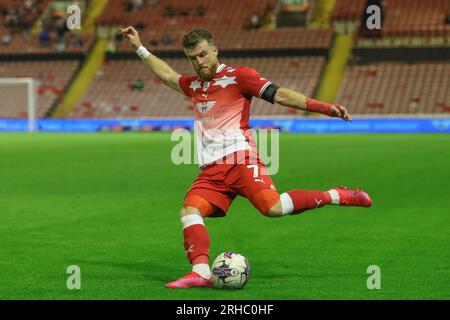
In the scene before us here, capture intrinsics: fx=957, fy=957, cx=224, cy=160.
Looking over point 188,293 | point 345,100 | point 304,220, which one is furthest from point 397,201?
point 345,100

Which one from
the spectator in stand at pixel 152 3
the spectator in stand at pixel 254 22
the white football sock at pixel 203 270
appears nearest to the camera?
the white football sock at pixel 203 270

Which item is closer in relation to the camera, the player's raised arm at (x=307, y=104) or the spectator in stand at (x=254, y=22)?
the player's raised arm at (x=307, y=104)

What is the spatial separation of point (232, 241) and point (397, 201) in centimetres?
458

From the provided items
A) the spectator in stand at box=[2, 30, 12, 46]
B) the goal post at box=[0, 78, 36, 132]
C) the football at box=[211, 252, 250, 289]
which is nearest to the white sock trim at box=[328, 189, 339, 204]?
the football at box=[211, 252, 250, 289]

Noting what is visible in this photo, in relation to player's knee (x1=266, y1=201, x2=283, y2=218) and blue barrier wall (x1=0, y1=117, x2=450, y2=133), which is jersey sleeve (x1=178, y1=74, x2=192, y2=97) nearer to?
player's knee (x1=266, y1=201, x2=283, y2=218)

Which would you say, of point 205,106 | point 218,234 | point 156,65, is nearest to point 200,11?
point 218,234

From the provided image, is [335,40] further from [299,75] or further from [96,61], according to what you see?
[96,61]

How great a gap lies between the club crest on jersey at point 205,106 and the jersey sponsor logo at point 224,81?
0.16m

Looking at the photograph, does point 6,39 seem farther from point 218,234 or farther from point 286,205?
point 286,205

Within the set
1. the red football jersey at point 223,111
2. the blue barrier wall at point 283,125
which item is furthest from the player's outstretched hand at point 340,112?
the blue barrier wall at point 283,125

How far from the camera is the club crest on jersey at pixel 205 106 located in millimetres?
8008

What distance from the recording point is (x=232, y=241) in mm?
10375

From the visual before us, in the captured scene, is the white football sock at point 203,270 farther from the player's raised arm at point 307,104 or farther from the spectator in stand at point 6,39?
the spectator in stand at point 6,39

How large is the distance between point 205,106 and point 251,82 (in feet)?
1.49
